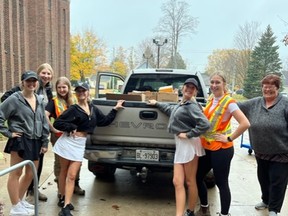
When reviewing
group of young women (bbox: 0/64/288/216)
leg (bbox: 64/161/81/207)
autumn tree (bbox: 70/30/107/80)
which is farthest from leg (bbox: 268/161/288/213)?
autumn tree (bbox: 70/30/107/80)

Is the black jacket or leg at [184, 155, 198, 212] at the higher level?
the black jacket

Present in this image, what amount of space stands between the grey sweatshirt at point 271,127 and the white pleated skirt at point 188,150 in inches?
29.6

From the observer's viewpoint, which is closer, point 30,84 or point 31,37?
point 30,84

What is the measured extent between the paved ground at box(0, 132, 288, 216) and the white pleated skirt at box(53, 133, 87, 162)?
0.82 m

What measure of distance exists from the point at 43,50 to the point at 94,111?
25.1 meters

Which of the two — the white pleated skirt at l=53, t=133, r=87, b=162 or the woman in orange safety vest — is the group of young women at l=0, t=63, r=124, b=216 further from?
the woman in orange safety vest

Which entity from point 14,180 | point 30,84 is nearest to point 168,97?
point 30,84

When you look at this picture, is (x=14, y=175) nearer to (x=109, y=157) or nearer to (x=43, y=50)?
(x=109, y=157)

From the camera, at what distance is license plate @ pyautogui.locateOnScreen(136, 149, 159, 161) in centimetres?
481

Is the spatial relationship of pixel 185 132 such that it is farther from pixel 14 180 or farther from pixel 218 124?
pixel 14 180

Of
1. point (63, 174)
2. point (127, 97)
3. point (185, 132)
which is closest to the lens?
point (185, 132)

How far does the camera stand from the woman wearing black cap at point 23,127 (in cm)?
414

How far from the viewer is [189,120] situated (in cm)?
412

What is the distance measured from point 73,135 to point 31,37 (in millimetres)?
24449
